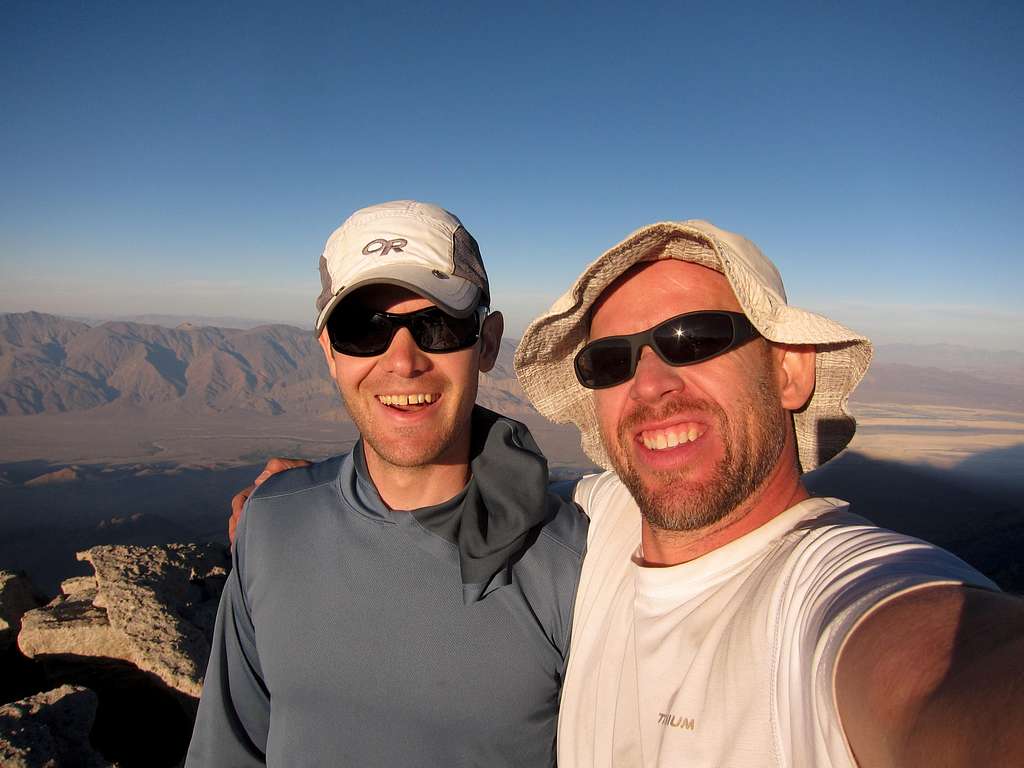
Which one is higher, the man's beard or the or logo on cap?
the or logo on cap

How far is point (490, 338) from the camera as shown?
2.23 meters

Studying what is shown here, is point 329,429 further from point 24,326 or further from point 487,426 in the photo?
point 24,326

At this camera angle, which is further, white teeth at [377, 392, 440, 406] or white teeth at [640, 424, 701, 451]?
white teeth at [377, 392, 440, 406]

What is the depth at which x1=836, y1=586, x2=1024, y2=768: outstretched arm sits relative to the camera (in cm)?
78

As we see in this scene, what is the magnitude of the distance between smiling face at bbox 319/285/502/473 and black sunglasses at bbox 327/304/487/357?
0.08ft

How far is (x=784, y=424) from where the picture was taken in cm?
185

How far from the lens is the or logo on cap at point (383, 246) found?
1.98m

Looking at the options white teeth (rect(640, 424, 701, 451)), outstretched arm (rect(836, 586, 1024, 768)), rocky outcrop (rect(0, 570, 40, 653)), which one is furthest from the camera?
rocky outcrop (rect(0, 570, 40, 653))

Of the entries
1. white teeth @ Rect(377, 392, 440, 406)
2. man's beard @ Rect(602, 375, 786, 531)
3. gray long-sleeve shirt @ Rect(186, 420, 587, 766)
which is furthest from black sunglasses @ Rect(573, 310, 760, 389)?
white teeth @ Rect(377, 392, 440, 406)

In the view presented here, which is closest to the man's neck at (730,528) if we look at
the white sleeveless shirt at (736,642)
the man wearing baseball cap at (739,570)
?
the man wearing baseball cap at (739,570)

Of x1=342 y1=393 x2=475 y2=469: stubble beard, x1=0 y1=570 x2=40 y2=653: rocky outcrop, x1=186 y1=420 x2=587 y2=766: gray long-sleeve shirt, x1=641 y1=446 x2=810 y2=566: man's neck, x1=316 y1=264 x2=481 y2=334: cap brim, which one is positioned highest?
x1=316 y1=264 x2=481 y2=334: cap brim

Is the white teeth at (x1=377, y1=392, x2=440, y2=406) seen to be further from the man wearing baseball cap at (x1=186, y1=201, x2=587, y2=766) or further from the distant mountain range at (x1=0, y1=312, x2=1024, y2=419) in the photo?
the distant mountain range at (x1=0, y1=312, x2=1024, y2=419)

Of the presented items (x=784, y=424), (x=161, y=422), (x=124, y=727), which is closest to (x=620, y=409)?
(x=784, y=424)

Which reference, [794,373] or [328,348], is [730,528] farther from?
[328,348]
